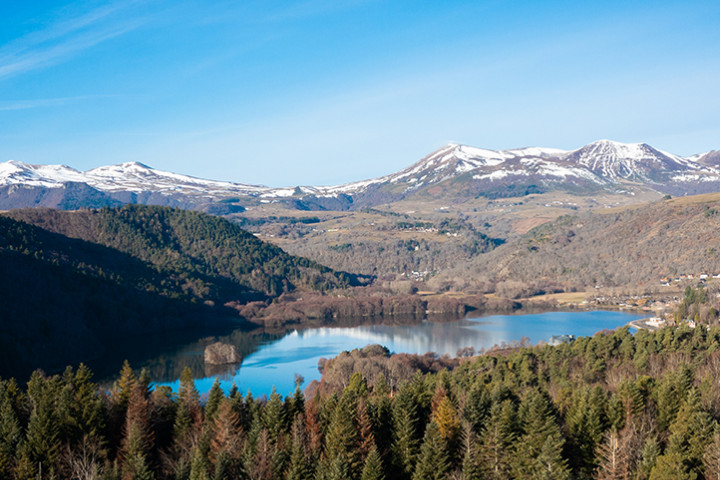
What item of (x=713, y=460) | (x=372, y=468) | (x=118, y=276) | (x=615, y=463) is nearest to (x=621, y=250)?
(x=118, y=276)

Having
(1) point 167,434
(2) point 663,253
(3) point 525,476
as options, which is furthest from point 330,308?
(3) point 525,476

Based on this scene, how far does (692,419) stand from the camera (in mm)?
26125

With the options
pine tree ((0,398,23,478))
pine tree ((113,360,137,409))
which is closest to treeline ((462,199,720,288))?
pine tree ((113,360,137,409))

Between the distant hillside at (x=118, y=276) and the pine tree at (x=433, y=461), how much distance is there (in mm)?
48564

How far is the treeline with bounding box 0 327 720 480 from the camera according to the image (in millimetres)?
24062

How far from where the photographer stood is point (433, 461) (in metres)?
24.8

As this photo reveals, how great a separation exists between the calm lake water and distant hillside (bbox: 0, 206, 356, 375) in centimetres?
1155

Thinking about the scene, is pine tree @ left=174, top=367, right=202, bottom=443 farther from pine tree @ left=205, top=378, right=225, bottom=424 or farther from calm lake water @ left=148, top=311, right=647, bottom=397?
calm lake water @ left=148, top=311, right=647, bottom=397

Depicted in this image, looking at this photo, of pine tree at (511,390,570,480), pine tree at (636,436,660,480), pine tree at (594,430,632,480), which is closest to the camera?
pine tree at (511,390,570,480)

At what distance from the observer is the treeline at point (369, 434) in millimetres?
24062

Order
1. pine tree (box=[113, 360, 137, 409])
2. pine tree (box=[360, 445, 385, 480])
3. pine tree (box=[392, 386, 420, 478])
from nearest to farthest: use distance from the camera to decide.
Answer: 1. pine tree (box=[360, 445, 385, 480])
2. pine tree (box=[392, 386, 420, 478])
3. pine tree (box=[113, 360, 137, 409])

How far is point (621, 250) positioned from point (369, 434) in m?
124

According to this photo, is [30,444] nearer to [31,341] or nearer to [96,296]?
[31,341]

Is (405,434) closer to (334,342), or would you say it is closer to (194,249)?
(334,342)
